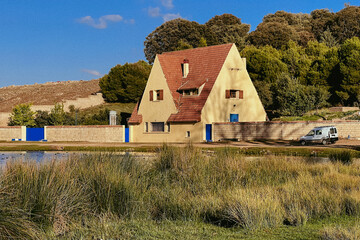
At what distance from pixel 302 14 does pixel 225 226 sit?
408ft

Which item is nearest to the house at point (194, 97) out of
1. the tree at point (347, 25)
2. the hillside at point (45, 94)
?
the hillside at point (45, 94)

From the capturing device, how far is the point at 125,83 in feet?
233

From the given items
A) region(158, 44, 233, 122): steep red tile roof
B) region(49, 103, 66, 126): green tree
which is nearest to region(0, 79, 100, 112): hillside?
region(49, 103, 66, 126): green tree

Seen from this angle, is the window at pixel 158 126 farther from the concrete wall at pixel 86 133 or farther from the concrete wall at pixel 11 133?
the concrete wall at pixel 11 133

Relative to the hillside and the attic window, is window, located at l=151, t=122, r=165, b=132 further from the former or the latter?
the hillside

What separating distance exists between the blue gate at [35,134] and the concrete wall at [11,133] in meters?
0.61

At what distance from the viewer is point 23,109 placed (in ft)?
196

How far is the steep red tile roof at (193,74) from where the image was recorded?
43.5 meters

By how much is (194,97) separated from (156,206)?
3378 centimetres

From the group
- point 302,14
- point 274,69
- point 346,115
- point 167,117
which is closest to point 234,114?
point 167,117

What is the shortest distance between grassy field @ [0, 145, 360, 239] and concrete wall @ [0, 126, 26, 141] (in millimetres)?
43906

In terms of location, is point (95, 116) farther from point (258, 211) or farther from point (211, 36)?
point (258, 211)

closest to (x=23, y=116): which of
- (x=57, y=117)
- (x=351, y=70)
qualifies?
(x=57, y=117)

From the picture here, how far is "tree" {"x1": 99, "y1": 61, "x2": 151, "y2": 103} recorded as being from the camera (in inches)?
2763
